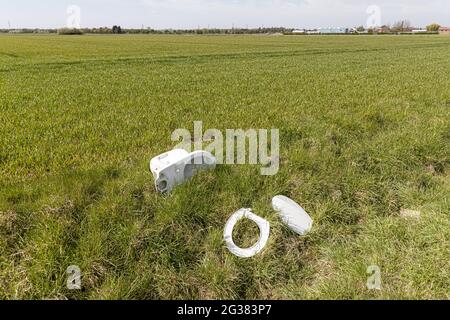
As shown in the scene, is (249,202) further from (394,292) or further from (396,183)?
(396,183)

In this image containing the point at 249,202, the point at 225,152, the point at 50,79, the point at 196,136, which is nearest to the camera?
the point at 249,202

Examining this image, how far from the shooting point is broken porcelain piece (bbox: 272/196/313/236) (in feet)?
11.3

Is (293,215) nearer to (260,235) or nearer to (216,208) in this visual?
(260,235)

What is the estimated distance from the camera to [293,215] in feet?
11.6

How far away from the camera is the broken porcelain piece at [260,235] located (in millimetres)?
3102

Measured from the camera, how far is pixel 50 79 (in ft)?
39.5

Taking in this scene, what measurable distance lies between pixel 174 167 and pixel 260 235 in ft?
3.99

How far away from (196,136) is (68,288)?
144 inches

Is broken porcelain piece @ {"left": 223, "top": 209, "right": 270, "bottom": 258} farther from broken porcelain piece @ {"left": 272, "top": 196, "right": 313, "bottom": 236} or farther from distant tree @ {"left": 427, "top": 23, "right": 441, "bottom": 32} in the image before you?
distant tree @ {"left": 427, "top": 23, "right": 441, "bottom": 32}

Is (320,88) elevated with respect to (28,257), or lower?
elevated

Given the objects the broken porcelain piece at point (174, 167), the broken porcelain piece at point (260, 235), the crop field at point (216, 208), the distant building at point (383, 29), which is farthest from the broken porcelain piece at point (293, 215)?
the distant building at point (383, 29)

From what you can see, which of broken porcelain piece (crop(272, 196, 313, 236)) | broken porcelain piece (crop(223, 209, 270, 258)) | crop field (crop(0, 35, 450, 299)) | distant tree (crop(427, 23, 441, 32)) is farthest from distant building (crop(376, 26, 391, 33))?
broken porcelain piece (crop(223, 209, 270, 258))

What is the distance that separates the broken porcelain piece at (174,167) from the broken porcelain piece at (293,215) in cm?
102
